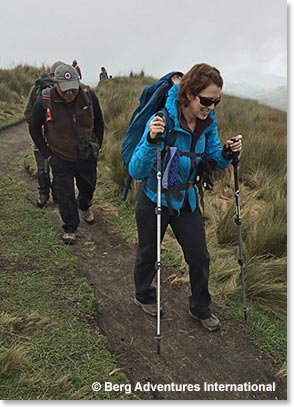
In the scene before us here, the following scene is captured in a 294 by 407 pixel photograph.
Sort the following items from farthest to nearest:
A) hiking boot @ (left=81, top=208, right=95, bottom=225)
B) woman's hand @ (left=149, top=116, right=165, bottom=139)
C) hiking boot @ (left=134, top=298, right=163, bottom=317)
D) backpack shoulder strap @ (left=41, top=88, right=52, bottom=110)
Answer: hiking boot @ (left=81, top=208, right=95, bottom=225), backpack shoulder strap @ (left=41, top=88, right=52, bottom=110), hiking boot @ (left=134, top=298, right=163, bottom=317), woman's hand @ (left=149, top=116, right=165, bottom=139)

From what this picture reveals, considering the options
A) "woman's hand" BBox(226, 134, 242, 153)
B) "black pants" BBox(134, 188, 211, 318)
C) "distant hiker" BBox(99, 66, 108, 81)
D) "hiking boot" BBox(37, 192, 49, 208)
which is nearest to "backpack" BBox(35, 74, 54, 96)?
"hiking boot" BBox(37, 192, 49, 208)

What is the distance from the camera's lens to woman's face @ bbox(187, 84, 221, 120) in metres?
2.65

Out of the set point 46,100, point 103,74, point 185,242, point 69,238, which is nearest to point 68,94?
point 46,100

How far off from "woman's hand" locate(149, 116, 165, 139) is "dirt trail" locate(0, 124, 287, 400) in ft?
5.21

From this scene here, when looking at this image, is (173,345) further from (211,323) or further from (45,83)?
(45,83)

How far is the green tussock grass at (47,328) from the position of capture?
262cm

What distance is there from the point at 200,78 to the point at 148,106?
0.44m

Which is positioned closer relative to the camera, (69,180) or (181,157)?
(181,157)

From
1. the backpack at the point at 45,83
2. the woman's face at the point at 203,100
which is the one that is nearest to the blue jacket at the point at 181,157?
the woman's face at the point at 203,100

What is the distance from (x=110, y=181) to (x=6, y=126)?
5.75 m

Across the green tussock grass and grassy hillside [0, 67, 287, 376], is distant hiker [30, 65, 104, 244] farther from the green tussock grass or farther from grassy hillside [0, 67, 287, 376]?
grassy hillside [0, 67, 287, 376]

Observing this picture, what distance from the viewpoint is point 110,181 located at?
6645 mm

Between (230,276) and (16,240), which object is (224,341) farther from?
(16,240)

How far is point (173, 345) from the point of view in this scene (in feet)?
10.2
